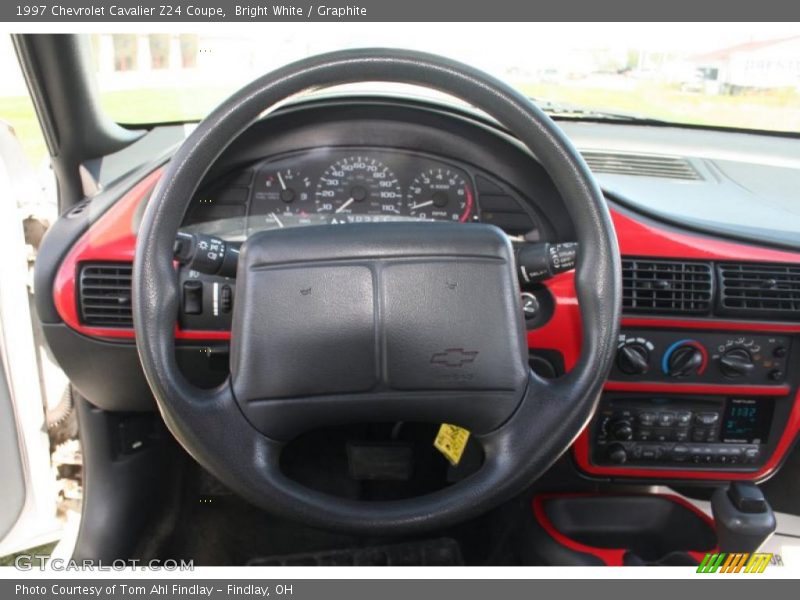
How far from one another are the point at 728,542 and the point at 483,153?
1067 mm

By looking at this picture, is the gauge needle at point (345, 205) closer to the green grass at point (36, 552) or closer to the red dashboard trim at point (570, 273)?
the red dashboard trim at point (570, 273)

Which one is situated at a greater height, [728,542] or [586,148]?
[586,148]

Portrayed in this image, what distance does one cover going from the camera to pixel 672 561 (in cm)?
177

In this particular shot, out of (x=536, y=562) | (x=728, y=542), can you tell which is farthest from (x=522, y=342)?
(x=536, y=562)

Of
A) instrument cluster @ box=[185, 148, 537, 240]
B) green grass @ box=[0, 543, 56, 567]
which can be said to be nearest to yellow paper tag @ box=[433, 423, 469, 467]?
instrument cluster @ box=[185, 148, 537, 240]

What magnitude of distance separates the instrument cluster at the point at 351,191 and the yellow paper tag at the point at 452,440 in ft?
1.57

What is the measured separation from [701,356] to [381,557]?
103cm

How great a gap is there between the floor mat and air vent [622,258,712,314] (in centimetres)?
91

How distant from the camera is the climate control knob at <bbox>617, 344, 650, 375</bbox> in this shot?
1.67m

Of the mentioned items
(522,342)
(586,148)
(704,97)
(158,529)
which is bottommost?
(158,529)

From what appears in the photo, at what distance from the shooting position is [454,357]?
4.17 ft

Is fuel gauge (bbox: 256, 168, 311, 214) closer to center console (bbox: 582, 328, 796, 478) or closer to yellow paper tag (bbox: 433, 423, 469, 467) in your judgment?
yellow paper tag (bbox: 433, 423, 469, 467)

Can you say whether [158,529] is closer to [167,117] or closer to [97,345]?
[97,345]

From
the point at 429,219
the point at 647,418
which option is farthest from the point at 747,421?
the point at 429,219
